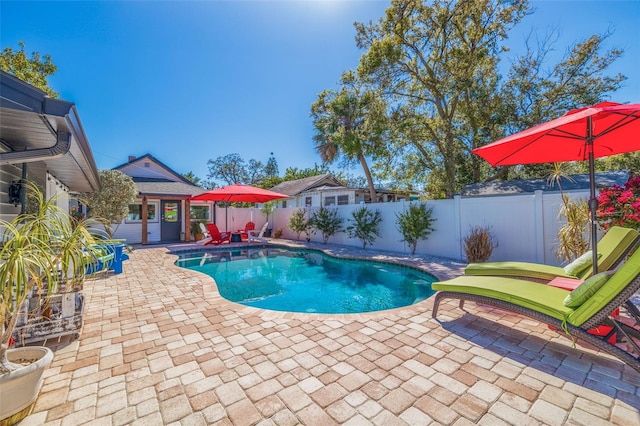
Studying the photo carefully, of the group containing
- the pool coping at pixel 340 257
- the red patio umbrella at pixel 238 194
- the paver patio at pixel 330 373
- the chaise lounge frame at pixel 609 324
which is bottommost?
the paver patio at pixel 330 373

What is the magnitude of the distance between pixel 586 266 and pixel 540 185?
37.9ft

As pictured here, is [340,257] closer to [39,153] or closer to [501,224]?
[501,224]

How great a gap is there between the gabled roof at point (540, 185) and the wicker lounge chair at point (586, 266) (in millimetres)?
10051

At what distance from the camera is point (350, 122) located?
17.4m

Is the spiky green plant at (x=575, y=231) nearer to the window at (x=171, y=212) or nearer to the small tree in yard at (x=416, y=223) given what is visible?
the small tree in yard at (x=416, y=223)

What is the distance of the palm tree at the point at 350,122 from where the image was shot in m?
15.0

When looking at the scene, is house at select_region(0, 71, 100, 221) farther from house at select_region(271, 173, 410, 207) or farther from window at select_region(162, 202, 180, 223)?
house at select_region(271, 173, 410, 207)

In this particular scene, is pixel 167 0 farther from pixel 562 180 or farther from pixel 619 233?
pixel 562 180

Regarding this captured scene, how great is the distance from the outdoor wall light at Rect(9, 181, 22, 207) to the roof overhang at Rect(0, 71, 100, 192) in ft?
2.63

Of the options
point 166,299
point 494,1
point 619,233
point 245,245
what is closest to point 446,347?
point 619,233

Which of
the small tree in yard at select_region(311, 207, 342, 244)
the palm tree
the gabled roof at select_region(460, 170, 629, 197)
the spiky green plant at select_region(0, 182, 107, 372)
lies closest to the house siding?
the spiky green plant at select_region(0, 182, 107, 372)

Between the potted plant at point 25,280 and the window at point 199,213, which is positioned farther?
the window at point 199,213

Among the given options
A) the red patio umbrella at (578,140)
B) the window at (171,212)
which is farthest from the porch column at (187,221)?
the red patio umbrella at (578,140)

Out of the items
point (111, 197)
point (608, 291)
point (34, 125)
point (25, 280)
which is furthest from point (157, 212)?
point (608, 291)
